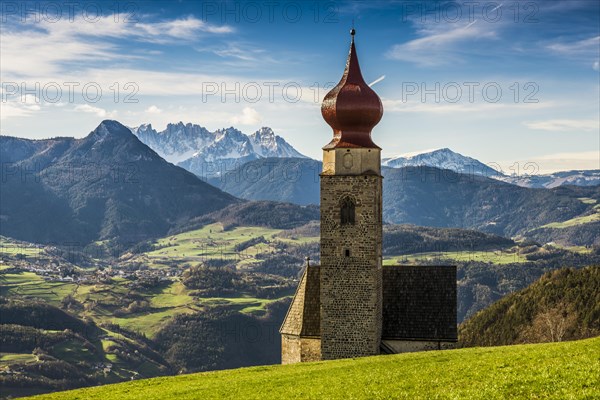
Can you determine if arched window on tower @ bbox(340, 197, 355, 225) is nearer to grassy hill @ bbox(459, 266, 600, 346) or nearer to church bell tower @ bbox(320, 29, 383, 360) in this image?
church bell tower @ bbox(320, 29, 383, 360)

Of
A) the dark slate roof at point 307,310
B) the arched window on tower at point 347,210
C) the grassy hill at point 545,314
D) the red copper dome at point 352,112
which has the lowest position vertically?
the grassy hill at point 545,314

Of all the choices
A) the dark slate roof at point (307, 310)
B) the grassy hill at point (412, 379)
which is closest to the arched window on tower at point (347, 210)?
the dark slate roof at point (307, 310)

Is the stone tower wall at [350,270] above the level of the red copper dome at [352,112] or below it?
below

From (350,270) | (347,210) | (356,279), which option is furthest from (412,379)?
(347,210)

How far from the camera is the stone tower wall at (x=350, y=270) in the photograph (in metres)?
47.2

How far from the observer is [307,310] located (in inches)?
1967

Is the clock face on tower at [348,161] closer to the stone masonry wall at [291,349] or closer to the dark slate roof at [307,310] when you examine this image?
the dark slate roof at [307,310]

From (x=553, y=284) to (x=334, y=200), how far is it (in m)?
78.5

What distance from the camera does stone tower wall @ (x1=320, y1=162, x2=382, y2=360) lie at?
47.2 meters

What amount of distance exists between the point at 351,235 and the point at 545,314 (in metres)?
69.7

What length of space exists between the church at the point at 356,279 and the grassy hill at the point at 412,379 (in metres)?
4.57

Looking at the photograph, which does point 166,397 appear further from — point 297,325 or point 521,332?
point 521,332

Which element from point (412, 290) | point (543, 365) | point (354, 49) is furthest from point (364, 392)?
point (354, 49)

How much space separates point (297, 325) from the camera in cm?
5019
